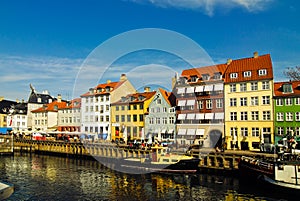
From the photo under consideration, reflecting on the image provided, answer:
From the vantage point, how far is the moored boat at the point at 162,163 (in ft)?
139

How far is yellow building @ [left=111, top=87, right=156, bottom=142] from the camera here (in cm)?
7175

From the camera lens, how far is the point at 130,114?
243ft

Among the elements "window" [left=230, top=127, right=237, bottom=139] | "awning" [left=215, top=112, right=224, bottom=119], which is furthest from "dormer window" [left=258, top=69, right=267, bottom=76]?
"window" [left=230, top=127, right=237, bottom=139]

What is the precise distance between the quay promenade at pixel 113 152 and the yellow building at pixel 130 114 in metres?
8.43

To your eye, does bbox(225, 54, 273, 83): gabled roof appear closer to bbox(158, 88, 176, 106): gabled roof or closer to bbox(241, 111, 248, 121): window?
bbox(241, 111, 248, 121): window

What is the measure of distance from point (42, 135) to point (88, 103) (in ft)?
50.5

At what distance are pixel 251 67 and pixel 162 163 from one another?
1065 inches

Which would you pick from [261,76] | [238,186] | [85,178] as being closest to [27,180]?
[85,178]

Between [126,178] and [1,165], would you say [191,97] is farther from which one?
[1,165]

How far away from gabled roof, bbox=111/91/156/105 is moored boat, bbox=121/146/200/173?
25.5 meters

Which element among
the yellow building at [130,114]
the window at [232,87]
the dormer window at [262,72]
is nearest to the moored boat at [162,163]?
the window at [232,87]

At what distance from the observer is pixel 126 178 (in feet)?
133

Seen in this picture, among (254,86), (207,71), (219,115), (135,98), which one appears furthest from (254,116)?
(135,98)

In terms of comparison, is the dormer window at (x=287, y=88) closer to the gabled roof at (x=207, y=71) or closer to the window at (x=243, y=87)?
the window at (x=243, y=87)
